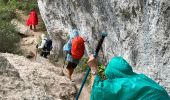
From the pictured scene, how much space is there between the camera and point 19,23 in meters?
17.3

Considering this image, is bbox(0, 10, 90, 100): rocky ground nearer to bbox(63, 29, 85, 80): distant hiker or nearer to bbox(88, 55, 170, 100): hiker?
bbox(63, 29, 85, 80): distant hiker

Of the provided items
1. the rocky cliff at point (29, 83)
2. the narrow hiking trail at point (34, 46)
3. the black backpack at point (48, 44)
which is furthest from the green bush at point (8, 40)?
the rocky cliff at point (29, 83)

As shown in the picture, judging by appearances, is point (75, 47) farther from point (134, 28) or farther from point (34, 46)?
point (34, 46)

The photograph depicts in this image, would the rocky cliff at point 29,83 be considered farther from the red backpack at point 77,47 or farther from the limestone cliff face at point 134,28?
the limestone cliff face at point 134,28

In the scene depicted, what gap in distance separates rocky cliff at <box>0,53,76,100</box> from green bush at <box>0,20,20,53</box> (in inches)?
137

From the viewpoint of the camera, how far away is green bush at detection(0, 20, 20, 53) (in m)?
12.8

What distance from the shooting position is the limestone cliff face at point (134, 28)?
677cm

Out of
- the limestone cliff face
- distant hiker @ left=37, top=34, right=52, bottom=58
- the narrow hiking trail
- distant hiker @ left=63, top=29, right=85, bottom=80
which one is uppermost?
the limestone cliff face

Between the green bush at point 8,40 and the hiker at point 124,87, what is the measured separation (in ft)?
30.2

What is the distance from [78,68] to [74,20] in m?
1.42

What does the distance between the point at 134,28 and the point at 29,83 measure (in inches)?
93.4

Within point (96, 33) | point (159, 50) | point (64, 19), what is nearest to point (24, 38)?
point (64, 19)

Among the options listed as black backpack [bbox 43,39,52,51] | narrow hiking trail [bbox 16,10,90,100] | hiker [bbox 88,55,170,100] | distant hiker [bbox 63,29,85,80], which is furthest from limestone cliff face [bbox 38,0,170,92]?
hiker [bbox 88,55,170,100]

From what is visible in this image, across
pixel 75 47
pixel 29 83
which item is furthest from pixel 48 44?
pixel 29 83
